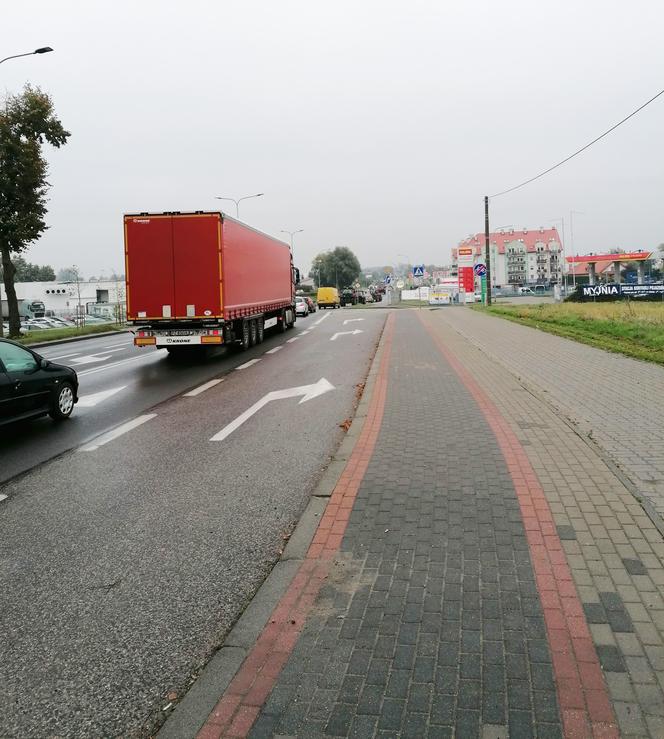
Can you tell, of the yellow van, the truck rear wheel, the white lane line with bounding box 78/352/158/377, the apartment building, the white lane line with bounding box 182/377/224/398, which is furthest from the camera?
the apartment building

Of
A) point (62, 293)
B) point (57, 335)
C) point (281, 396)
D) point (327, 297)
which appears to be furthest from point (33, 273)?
point (281, 396)

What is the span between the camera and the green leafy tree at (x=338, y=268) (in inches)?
5290

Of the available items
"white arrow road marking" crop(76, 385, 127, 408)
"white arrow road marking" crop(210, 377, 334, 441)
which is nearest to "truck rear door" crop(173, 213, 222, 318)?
"white arrow road marking" crop(76, 385, 127, 408)

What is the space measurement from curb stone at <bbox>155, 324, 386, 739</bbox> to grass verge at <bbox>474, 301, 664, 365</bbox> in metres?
10.6

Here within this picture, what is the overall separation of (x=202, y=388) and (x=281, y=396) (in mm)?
2126

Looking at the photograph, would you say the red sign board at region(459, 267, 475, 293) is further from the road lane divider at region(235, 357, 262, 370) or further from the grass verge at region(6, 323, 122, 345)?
the road lane divider at region(235, 357, 262, 370)

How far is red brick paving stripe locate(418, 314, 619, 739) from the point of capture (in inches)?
105

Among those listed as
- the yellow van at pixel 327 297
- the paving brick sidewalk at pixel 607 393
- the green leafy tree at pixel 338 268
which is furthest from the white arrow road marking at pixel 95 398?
the green leafy tree at pixel 338 268

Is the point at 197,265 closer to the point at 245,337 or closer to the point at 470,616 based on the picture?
the point at 245,337

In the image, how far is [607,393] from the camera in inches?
392

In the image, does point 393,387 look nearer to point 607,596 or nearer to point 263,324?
point 607,596

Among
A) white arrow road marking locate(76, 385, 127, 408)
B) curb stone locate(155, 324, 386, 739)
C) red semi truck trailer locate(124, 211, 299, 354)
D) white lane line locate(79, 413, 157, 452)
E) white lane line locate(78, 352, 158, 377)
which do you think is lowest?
curb stone locate(155, 324, 386, 739)

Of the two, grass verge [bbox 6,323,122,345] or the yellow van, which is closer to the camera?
grass verge [bbox 6,323,122,345]

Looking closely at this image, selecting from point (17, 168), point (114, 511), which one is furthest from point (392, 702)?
point (17, 168)
